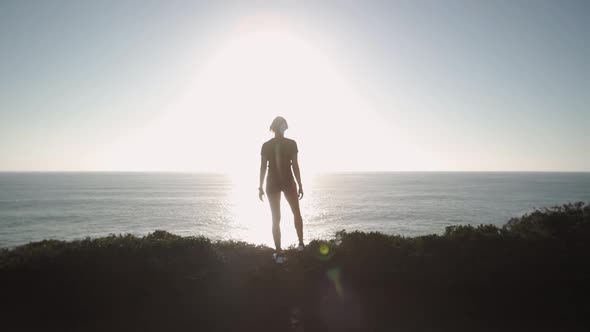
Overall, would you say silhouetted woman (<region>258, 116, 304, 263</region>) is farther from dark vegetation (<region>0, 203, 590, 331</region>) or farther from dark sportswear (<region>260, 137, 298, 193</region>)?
dark vegetation (<region>0, 203, 590, 331</region>)

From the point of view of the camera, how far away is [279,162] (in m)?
7.51

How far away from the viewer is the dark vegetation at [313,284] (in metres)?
4.43

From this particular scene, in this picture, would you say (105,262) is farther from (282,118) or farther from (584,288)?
(584,288)

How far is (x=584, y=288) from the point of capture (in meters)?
5.29

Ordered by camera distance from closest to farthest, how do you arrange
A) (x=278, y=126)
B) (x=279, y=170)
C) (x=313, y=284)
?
(x=313, y=284)
(x=279, y=170)
(x=278, y=126)

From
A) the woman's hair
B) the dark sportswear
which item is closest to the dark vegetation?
the dark sportswear

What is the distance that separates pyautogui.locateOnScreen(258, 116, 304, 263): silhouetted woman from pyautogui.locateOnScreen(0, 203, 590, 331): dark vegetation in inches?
35.1

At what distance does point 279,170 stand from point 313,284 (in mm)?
2731

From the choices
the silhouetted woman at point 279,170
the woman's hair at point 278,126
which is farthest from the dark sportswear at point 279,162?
the woman's hair at point 278,126

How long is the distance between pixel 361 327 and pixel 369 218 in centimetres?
6150

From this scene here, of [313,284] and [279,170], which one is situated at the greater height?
[279,170]

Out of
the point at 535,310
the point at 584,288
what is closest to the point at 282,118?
the point at 535,310

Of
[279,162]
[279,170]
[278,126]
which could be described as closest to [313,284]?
[279,170]

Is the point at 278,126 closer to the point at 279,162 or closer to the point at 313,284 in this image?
the point at 279,162
